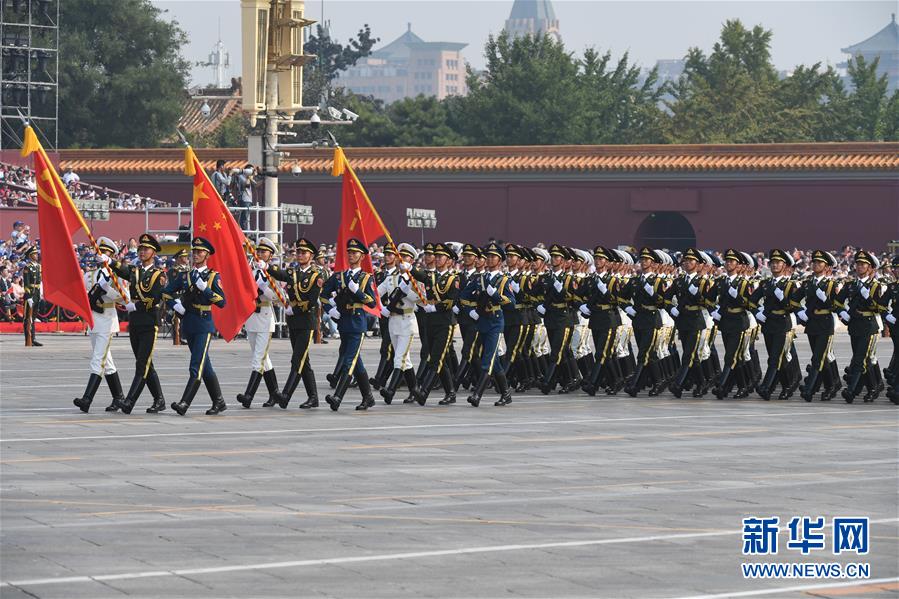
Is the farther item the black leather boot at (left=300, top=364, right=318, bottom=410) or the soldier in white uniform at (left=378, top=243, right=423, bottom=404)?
the soldier in white uniform at (left=378, top=243, right=423, bottom=404)

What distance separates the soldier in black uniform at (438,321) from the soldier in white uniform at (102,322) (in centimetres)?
336

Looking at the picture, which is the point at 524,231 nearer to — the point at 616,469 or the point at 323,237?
the point at 323,237

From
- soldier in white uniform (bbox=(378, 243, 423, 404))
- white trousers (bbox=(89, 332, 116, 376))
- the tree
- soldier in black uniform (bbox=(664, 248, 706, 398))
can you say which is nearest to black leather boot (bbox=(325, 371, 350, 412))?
soldier in white uniform (bbox=(378, 243, 423, 404))

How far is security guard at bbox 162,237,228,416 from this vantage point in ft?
61.7

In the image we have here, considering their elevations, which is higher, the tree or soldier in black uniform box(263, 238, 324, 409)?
the tree

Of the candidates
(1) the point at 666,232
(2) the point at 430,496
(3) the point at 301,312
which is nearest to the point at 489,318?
(3) the point at 301,312

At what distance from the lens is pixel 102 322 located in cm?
1897

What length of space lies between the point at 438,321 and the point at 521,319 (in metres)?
1.98

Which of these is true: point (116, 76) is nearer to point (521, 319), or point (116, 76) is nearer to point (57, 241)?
point (521, 319)

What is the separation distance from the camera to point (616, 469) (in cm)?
1520

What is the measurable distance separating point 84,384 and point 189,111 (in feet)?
216

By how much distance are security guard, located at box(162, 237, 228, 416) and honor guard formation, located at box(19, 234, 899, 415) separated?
0.8 inches

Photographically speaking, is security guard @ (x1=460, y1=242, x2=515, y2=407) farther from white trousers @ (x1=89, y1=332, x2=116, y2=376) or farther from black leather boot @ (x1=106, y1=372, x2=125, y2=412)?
white trousers @ (x1=89, y1=332, x2=116, y2=376)

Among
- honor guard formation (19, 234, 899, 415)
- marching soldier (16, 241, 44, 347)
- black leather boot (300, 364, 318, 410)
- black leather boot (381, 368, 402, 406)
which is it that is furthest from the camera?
marching soldier (16, 241, 44, 347)
